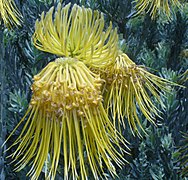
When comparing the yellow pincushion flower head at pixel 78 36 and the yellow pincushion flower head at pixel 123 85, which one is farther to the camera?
the yellow pincushion flower head at pixel 123 85

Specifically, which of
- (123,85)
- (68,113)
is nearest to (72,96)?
(68,113)

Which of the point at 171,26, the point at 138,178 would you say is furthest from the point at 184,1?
the point at 138,178

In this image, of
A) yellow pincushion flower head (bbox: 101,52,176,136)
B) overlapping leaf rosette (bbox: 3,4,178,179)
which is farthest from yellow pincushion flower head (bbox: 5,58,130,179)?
yellow pincushion flower head (bbox: 101,52,176,136)

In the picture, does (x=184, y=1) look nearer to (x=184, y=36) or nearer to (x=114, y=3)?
(x=184, y=36)

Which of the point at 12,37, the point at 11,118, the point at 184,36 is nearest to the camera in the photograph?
the point at 11,118

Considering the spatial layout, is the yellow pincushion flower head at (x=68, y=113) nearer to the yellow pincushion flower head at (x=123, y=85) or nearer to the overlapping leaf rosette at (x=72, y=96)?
the overlapping leaf rosette at (x=72, y=96)

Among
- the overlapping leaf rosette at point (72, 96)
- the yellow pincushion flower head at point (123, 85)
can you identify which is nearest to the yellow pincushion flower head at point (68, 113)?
the overlapping leaf rosette at point (72, 96)

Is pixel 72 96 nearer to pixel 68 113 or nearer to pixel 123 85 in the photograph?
pixel 68 113

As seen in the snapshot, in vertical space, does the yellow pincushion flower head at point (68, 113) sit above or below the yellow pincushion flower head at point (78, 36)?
below
